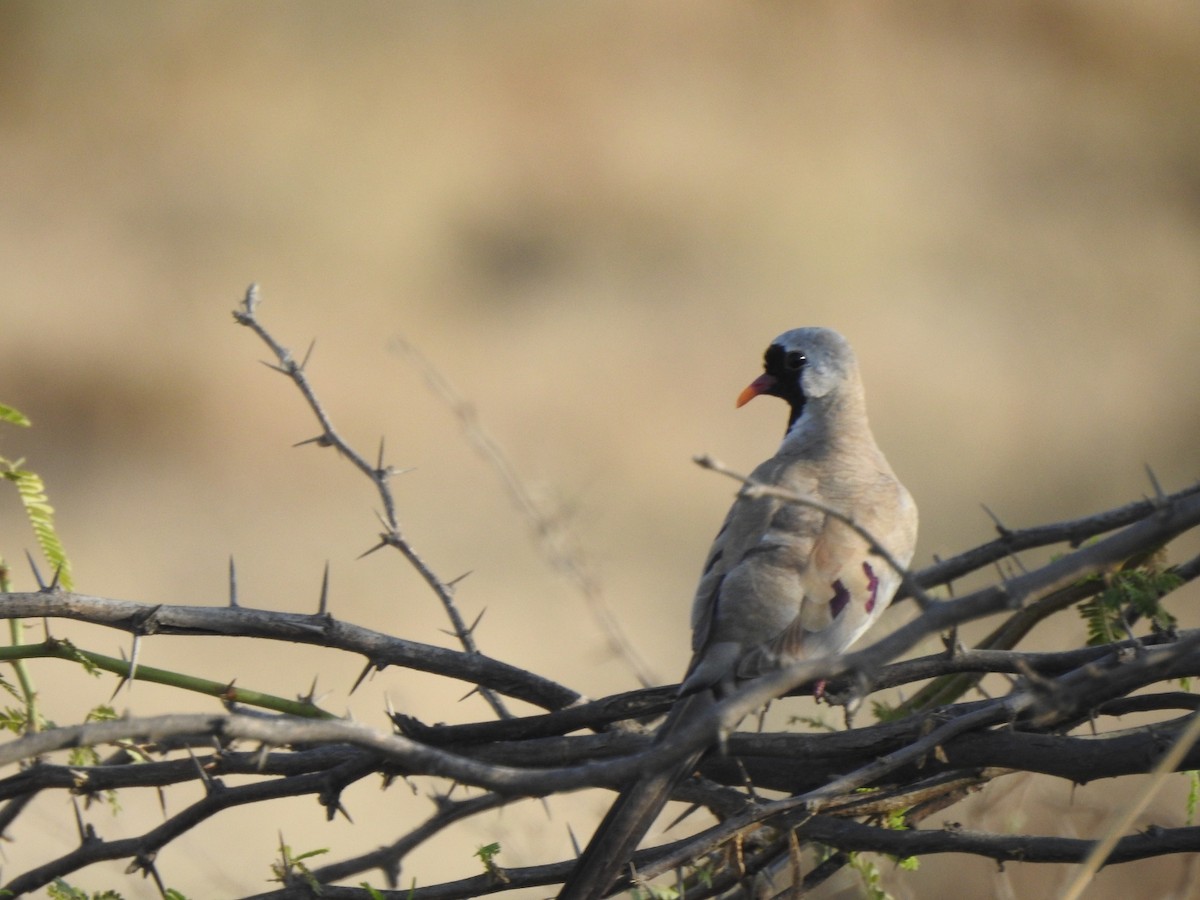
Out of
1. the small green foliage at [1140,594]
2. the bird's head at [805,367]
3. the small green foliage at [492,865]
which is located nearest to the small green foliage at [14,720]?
the small green foliage at [492,865]

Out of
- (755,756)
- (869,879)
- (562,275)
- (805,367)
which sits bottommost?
(869,879)

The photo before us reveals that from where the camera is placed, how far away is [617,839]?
7.22 feet

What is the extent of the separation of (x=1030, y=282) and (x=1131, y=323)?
809mm

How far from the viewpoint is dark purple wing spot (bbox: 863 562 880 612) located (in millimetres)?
3250

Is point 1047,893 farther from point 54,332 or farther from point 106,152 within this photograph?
point 106,152

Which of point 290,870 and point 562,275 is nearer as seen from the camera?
point 290,870

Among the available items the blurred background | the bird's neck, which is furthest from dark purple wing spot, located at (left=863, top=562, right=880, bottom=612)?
the blurred background

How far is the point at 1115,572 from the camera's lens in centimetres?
260

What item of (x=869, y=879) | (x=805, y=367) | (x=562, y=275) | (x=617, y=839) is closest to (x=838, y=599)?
(x=869, y=879)

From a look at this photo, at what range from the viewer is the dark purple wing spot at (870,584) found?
325 centimetres

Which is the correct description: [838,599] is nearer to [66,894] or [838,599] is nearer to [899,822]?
[899,822]

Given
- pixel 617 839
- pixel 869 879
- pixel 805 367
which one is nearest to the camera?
pixel 617 839

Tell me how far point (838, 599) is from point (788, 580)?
0.13m

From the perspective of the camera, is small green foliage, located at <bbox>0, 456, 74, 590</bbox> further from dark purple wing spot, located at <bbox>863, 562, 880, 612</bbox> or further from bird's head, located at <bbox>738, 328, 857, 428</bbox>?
bird's head, located at <bbox>738, 328, 857, 428</bbox>
